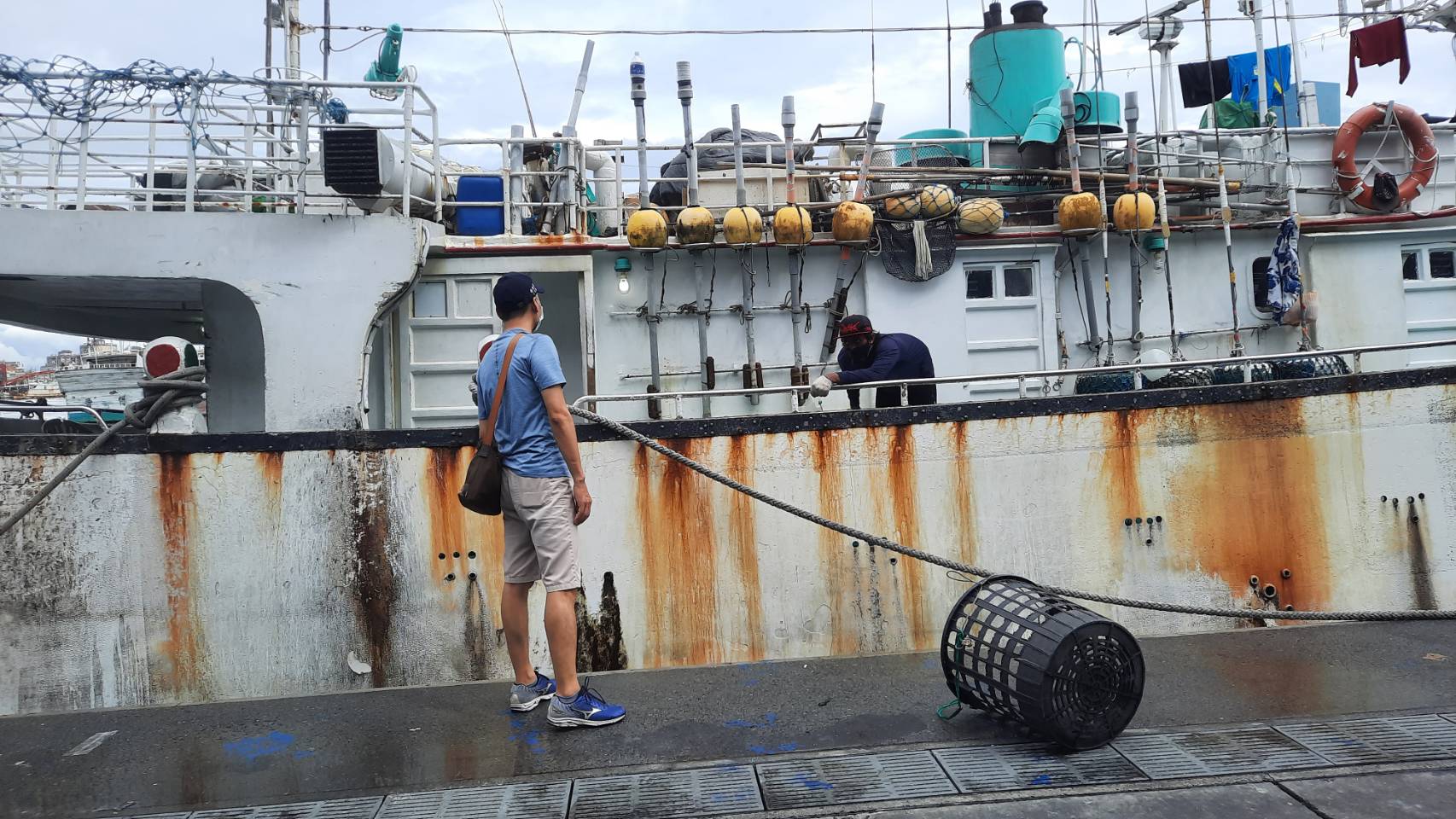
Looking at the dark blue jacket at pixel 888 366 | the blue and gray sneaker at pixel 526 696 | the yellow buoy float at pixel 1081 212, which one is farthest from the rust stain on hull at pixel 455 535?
the yellow buoy float at pixel 1081 212

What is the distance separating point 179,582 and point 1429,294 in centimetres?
904

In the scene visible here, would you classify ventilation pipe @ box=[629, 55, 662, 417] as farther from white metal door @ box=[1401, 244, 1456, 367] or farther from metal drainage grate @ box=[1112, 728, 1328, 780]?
white metal door @ box=[1401, 244, 1456, 367]

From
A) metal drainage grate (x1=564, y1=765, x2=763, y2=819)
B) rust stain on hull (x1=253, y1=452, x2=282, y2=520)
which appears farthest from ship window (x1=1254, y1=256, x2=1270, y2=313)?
rust stain on hull (x1=253, y1=452, x2=282, y2=520)

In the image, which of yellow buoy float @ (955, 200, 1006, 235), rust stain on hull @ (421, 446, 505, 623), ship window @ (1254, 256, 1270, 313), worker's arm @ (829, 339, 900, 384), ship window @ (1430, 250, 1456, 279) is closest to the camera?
rust stain on hull @ (421, 446, 505, 623)

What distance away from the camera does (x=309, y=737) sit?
4.16m

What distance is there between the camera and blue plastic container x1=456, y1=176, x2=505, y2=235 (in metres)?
7.16

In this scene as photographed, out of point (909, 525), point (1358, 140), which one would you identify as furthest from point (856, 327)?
point (1358, 140)

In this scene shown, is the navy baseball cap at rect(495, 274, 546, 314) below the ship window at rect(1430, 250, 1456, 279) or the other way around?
below

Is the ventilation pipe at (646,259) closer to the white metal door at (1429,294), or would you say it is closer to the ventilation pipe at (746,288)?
the ventilation pipe at (746,288)

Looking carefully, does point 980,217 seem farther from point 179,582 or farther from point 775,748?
point 179,582

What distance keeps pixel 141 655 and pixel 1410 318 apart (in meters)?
9.09

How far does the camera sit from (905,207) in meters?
7.06

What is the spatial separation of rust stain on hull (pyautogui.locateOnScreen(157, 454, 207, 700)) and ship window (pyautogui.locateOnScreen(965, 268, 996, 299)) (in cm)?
537

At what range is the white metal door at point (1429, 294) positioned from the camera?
7.80 metres
